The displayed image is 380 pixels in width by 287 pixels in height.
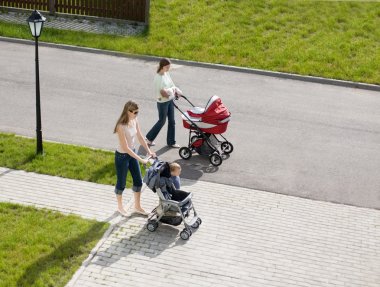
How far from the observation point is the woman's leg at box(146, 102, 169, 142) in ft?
43.8

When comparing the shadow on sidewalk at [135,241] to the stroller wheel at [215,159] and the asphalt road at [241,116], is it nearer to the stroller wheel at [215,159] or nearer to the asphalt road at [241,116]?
the asphalt road at [241,116]

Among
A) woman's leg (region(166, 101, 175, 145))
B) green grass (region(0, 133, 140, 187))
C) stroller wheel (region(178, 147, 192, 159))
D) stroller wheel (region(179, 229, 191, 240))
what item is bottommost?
stroller wheel (region(179, 229, 191, 240))

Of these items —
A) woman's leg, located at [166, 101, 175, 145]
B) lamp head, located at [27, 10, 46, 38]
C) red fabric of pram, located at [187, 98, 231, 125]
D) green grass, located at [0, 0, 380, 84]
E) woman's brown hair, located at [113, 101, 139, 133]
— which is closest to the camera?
woman's brown hair, located at [113, 101, 139, 133]

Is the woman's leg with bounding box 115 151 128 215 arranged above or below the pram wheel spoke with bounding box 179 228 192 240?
above

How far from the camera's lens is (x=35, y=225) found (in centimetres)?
1052

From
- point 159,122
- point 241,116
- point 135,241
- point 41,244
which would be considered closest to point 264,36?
point 241,116

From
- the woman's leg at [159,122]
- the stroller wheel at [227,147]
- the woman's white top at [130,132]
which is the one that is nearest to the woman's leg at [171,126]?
the woman's leg at [159,122]

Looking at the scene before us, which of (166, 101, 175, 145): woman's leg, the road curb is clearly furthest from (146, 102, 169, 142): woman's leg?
the road curb

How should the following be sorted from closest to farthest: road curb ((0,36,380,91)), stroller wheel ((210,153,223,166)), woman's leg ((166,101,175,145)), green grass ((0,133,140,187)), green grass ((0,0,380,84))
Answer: green grass ((0,133,140,187)) → stroller wheel ((210,153,223,166)) → woman's leg ((166,101,175,145)) → road curb ((0,36,380,91)) → green grass ((0,0,380,84))

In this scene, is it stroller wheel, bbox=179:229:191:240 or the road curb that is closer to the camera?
stroller wheel, bbox=179:229:191:240

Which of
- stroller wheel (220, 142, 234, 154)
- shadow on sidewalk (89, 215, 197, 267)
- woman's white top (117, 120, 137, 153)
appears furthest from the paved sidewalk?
stroller wheel (220, 142, 234, 154)

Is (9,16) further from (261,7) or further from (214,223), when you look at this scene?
(214,223)

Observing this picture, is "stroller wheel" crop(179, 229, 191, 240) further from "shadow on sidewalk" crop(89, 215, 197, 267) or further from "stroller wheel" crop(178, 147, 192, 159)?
"stroller wheel" crop(178, 147, 192, 159)

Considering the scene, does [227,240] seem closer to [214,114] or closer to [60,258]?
[60,258]
